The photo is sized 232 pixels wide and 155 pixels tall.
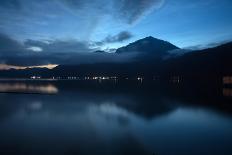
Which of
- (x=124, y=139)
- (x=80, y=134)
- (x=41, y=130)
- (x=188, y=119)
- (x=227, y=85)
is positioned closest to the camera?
(x=124, y=139)

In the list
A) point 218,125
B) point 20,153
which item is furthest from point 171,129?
point 20,153

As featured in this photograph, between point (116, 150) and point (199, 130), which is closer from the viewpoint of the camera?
point (116, 150)

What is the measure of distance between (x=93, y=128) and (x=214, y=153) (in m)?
11.7

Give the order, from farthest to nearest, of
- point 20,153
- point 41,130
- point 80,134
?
1. point 41,130
2. point 80,134
3. point 20,153

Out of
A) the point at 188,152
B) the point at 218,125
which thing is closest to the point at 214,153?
the point at 188,152

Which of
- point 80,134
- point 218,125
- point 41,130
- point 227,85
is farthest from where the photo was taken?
point 227,85

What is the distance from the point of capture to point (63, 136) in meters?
19.9

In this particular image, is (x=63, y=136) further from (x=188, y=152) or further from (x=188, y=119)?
(x=188, y=119)

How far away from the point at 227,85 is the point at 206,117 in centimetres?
6249

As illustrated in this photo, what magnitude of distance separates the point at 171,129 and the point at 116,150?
28.8 feet

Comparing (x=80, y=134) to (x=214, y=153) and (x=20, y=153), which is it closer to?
(x=20, y=153)

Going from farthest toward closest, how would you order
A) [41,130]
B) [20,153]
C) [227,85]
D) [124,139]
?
1. [227,85]
2. [41,130]
3. [124,139]
4. [20,153]

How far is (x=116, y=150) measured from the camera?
1584 centimetres

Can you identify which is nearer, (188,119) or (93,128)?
(93,128)
